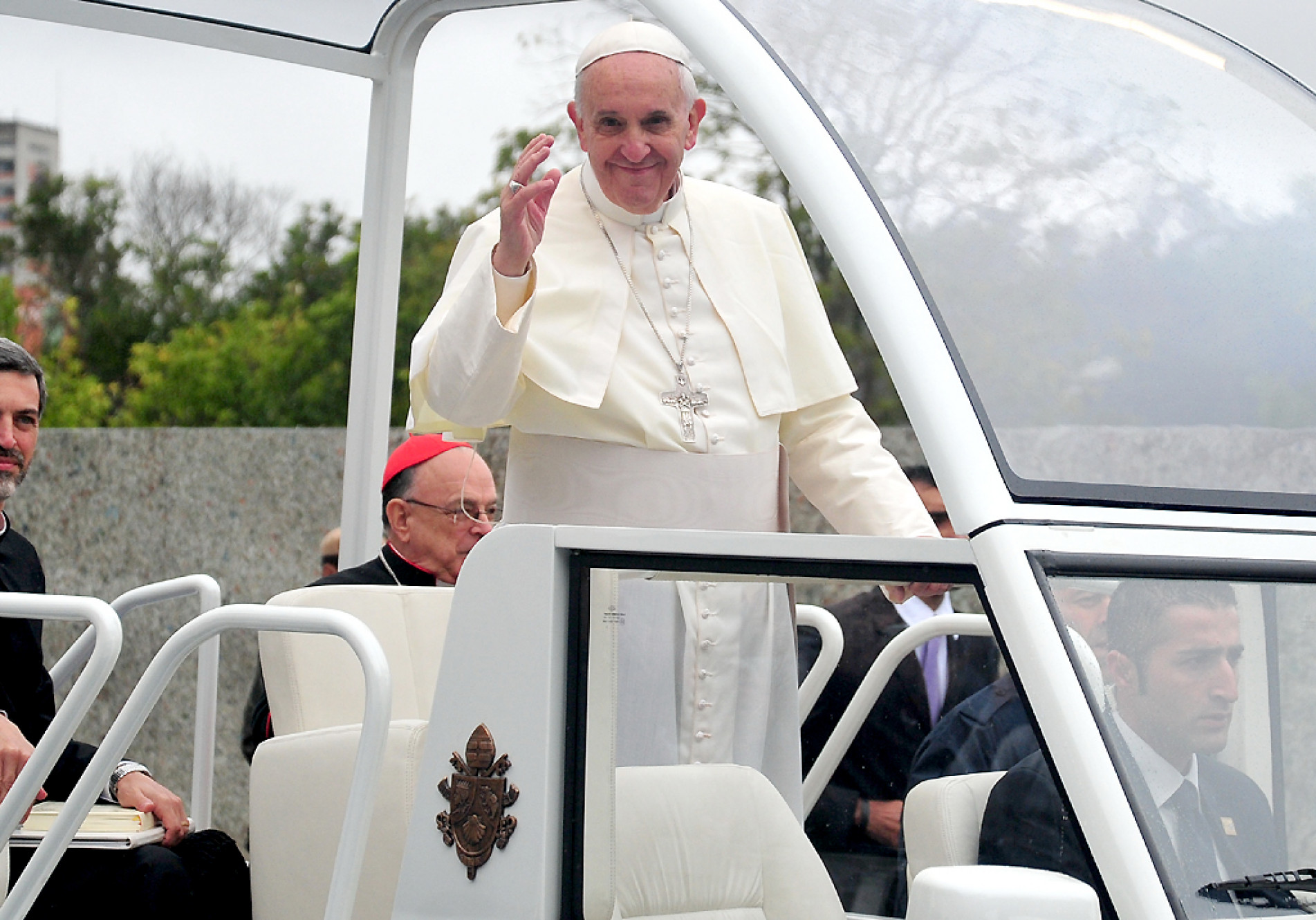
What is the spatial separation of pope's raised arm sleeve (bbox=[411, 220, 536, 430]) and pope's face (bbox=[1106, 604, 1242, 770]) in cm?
105

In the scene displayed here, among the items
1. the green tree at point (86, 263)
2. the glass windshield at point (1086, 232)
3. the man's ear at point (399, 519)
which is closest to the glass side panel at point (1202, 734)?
the glass windshield at point (1086, 232)

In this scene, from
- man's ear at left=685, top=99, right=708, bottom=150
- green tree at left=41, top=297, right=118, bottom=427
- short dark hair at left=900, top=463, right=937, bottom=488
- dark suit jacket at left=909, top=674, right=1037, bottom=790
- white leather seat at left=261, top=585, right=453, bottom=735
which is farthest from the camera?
green tree at left=41, top=297, right=118, bottom=427

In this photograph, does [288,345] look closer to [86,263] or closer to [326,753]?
[86,263]

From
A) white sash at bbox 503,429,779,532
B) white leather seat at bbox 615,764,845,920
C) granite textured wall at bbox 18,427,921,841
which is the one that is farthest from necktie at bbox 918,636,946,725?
granite textured wall at bbox 18,427,921,841

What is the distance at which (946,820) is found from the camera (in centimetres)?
204

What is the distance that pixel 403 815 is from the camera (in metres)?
2.35

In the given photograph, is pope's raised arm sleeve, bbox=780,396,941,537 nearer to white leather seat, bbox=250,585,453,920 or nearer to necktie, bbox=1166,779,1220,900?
white leather seat, bbox=250,585,453,920

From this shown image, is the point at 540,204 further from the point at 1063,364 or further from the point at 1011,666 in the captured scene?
the point at 1011,666

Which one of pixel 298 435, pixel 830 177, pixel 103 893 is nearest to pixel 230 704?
pixel 298 435

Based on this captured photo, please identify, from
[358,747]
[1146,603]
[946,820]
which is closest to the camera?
[1146,603]

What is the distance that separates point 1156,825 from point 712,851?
2.02 feet

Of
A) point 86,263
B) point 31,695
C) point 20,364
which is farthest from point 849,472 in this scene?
point 86,263

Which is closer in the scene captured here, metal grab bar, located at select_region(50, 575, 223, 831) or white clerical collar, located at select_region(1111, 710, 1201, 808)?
white clerical collar, located at select_region(1111, 710, 1201, 808)

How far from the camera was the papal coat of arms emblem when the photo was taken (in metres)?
2.11
